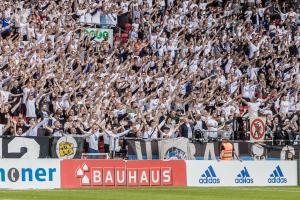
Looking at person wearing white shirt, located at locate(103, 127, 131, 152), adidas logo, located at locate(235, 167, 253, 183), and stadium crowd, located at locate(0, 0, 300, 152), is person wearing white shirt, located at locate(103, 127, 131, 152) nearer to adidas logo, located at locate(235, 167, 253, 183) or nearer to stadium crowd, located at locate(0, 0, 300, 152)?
stadium crowd, located at locate(0, 0, 300, 152)

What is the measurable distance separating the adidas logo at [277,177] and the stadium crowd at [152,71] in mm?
2870

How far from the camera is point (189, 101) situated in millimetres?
40875

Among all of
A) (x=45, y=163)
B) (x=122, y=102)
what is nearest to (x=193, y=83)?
(x=122, y=102)

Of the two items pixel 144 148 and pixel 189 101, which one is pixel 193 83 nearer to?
pixel 189 101

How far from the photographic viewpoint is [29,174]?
3072 cm

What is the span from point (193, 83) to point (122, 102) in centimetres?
502

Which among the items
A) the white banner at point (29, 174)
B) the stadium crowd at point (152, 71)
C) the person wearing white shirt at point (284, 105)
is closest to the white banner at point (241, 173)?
the stadium crowd at point (152, 71)

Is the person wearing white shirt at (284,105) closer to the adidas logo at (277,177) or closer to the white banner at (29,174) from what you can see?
the adidas logo at (277,177)

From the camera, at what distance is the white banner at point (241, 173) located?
34703 mm

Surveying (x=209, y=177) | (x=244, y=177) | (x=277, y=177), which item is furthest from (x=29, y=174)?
(x=277, y=177)

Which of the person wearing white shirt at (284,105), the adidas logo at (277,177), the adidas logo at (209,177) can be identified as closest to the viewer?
the adidas logo at (209,177)

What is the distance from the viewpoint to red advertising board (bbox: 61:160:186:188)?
3173 cm

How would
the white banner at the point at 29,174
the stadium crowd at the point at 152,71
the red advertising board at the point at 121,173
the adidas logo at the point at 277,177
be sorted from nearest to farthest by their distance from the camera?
the white banner at the point at 29,174 → the red advertising board at the point at 121,173 → the stadium crowd at the point at 152,71 → the adidas logo at the point at 277,177

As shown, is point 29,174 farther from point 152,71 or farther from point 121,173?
point 152,71
